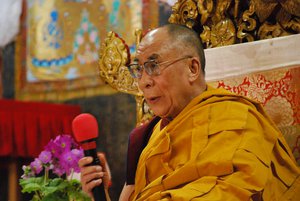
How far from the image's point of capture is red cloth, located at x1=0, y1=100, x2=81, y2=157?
499cm

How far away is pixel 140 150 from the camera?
2.45m

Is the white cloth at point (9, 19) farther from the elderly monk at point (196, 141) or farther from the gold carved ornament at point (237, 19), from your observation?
the elderly monk at point (196, 141)

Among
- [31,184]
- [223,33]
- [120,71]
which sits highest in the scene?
[223,33]

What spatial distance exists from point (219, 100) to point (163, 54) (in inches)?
10.1

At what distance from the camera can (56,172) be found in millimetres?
2473

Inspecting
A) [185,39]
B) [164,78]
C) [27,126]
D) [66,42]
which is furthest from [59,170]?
[66,42]

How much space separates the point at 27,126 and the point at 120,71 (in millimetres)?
2271

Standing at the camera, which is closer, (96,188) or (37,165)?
(96,188)

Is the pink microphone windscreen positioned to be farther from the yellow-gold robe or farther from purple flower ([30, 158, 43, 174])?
purple flower ([30, 158, 43, 174])

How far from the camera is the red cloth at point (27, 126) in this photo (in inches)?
196

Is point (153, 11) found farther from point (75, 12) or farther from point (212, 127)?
point (212, 127)

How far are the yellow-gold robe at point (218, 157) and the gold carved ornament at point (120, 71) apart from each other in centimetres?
81

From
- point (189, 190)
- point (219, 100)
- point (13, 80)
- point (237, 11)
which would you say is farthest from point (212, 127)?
point (13, 80)

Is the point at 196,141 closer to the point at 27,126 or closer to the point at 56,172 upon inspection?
the point at 56,172
